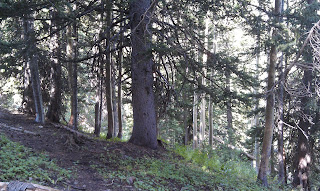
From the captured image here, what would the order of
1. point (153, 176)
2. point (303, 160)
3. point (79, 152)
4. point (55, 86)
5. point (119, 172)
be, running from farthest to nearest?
point (303, 160) < point (55, 86) < point (79, 152) < point (153, 176) < point (119, 172)

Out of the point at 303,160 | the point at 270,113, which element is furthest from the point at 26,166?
the point at 303,160

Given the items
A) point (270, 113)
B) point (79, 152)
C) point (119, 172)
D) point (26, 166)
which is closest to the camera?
point (26, 166)

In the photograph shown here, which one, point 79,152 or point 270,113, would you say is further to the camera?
point 270,113

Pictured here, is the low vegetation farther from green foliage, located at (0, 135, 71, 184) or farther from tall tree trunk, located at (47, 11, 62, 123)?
tall tree trunk, located at (47, 11, 62, 123)

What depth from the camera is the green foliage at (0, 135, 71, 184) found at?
4328 mm

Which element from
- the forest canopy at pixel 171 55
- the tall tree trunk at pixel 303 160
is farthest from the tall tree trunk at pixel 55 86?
the tall tree trunk at pixel 303 160

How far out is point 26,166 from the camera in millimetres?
4801

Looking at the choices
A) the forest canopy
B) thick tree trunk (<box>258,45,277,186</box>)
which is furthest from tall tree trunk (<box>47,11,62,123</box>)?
thick tree trunk (<box>258,45,277,186</box>)

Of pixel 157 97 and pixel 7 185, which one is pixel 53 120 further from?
pixel 7 185

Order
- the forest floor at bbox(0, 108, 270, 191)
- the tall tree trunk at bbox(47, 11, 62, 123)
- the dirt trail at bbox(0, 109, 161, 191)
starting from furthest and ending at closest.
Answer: the tall tree trunk at bbox(47, 11, 62, 123)
the dirt trail at bbox(0, 109, 161, 191)
the forest floor at bbox(0, 108, 270, 191)

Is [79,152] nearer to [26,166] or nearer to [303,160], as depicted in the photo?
[26,166]

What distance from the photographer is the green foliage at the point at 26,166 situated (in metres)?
4.33

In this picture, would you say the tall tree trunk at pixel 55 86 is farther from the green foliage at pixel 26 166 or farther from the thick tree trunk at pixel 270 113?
the thick tree trunk at pixel 270 113

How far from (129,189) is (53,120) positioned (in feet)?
29.8
